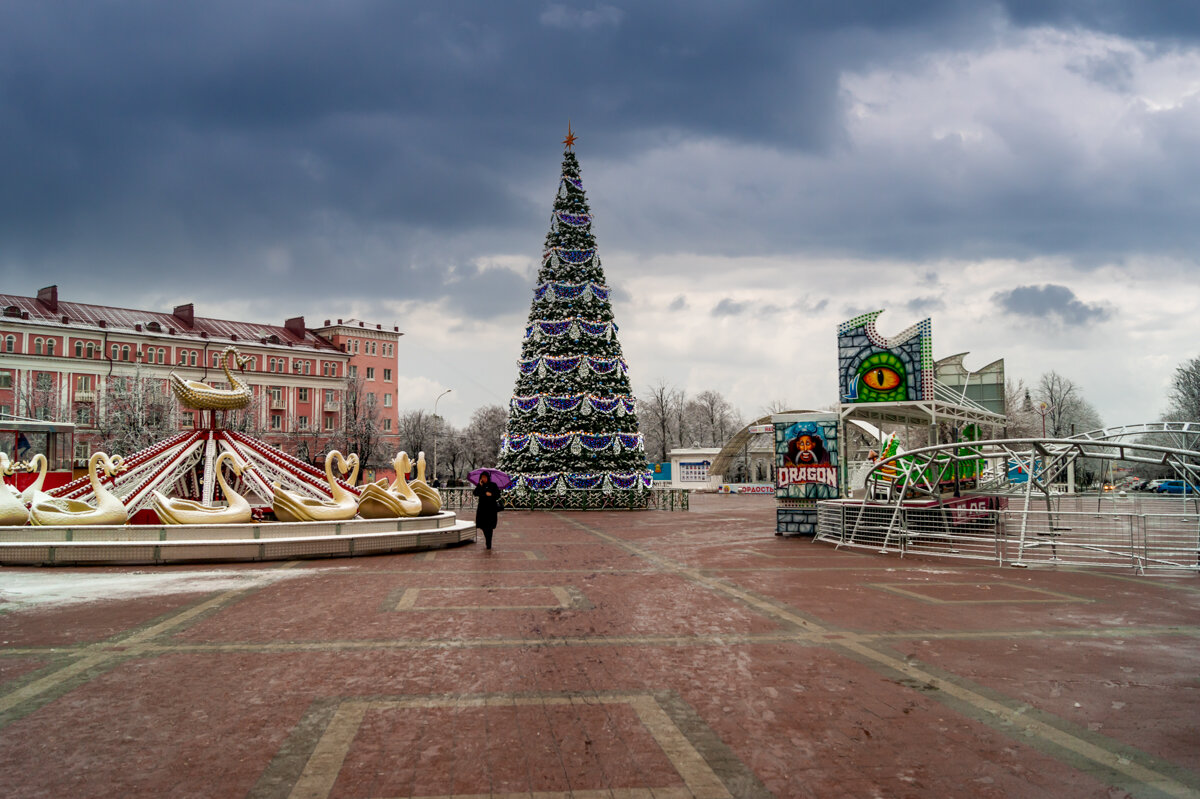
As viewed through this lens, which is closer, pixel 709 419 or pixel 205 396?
pixel 205 396

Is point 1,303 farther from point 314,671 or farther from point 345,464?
point 314,671

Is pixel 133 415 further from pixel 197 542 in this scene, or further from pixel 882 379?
pixel 882 379

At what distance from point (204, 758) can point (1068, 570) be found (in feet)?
51.1

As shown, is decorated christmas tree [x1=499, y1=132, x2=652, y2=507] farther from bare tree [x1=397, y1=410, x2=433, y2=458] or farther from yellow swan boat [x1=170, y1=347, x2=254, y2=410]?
bare tree [x1=397, y1=410, x2=433, y2=458]

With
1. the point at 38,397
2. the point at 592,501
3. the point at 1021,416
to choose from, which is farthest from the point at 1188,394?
the point at 38,397

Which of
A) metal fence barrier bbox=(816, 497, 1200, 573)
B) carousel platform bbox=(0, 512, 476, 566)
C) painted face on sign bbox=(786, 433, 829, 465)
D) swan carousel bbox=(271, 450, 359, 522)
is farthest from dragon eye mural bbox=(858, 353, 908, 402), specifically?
swan carousel bbox=(271, 450, 359, 522)

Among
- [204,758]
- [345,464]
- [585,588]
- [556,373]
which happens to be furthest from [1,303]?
[204,758]

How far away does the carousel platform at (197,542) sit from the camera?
15.4m

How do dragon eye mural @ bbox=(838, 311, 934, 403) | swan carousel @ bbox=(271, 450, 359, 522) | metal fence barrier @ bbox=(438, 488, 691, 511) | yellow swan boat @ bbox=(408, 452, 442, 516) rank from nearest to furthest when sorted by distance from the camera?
swan carousel @ bbox=(271, 450, 359, 522) < yellow swan boat @ bbox=(408, 452, 442, 516) < dragon eye mural @ bbox=(838, 311, 934, 403) < metal fence barrier @ bbox=(438, 488, 691, 511)

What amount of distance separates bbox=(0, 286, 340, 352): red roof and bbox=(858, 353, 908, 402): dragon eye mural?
5562cm

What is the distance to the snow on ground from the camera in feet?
37.6

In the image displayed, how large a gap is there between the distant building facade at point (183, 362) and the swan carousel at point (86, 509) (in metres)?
32.1

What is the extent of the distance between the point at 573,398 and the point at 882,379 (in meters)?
15.0

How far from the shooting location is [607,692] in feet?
22.5
